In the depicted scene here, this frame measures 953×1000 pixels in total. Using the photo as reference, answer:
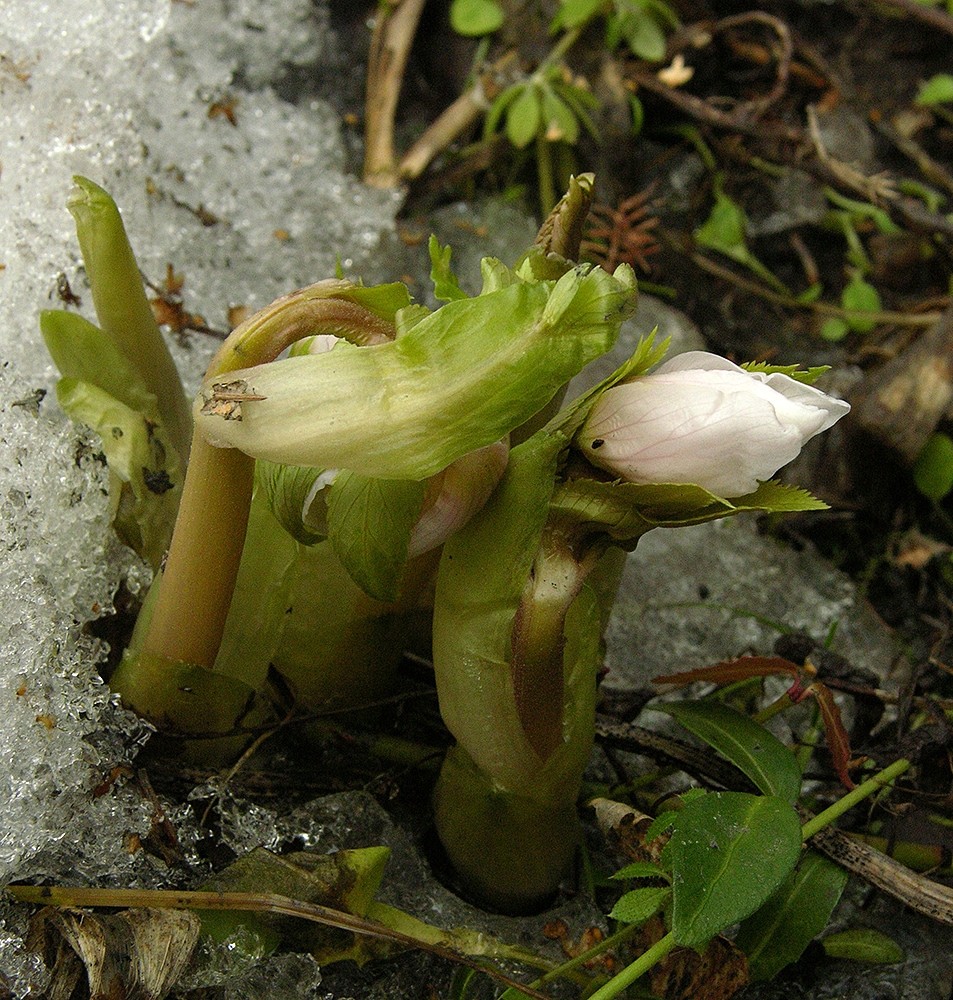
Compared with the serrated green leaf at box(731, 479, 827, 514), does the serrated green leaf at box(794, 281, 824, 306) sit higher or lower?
lower

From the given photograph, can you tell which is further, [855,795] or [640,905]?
[855,795]

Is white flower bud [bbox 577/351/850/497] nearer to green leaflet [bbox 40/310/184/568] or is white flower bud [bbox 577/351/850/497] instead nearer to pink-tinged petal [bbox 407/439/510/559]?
pink-tinged petal [bbox 407/439/510/559]

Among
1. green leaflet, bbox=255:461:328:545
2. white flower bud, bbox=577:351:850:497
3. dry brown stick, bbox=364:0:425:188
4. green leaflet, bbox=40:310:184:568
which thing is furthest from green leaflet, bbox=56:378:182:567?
dry brown stick, bbox=364:0:425:188

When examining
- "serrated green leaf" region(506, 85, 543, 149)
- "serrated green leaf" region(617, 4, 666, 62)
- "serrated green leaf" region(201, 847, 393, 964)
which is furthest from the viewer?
"serrated green leaf" region(617, 4, 666, 62)

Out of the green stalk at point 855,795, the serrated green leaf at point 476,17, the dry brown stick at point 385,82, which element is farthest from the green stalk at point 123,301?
the serrated green leaf at point 476,17

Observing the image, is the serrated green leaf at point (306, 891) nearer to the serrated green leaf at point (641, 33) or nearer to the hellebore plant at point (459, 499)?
the hellebore plant at point (459, 499)

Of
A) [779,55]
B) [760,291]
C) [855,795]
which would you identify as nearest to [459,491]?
[855,795]

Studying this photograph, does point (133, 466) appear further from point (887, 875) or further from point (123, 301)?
point (887, 875)

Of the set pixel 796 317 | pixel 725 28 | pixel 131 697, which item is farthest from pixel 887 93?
pixel 131 697
